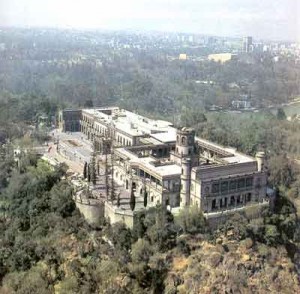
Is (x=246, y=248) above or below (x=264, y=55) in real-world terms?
below

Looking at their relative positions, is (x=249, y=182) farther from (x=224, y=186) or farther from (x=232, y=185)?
(x=224, y=186)


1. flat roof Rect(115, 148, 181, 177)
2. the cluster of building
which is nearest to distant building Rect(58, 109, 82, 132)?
the cluster of building

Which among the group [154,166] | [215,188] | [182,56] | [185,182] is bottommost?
[215,188]

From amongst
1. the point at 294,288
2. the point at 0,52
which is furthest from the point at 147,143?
the point at 0,52

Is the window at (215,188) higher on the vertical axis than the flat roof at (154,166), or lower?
lower

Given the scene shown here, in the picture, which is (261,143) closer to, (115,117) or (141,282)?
(115,117)

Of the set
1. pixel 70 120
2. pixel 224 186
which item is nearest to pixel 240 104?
pixel 70 120

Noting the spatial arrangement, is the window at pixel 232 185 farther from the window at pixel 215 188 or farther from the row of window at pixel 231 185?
the window at pixel 215 188

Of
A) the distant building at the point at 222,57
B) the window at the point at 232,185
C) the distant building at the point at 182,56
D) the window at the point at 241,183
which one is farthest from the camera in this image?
the distant building at the point at 182,56

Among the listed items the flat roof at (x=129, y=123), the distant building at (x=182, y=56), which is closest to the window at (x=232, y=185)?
the flat roof at (x=129, y=123)
